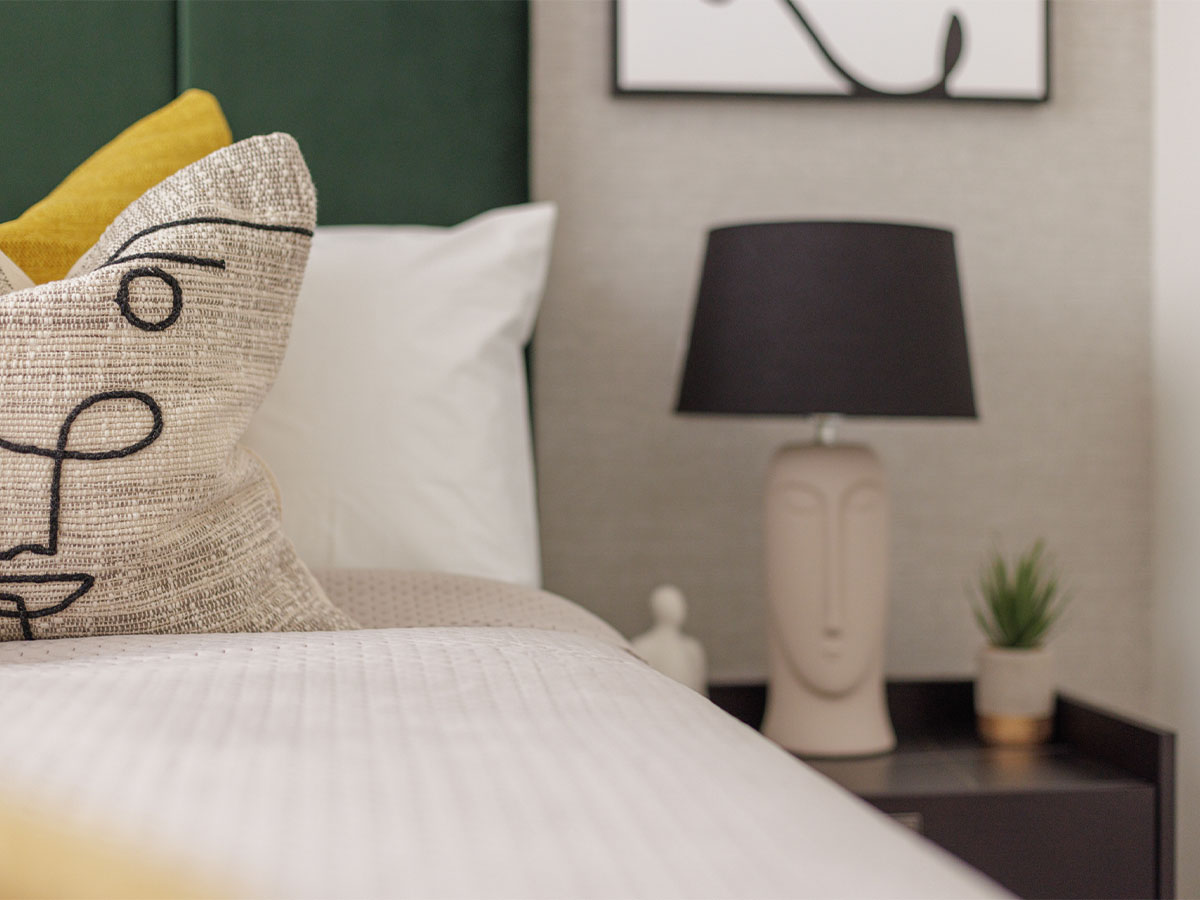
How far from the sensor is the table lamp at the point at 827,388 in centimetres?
116

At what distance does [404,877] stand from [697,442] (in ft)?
4.33

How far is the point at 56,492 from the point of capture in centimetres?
65

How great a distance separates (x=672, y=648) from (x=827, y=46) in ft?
3.06

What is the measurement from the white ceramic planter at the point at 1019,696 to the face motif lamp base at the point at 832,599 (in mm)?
149

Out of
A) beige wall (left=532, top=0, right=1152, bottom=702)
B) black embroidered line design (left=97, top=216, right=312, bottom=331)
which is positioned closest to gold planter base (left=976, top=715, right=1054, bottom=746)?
beige wall (left=532, top=0, right=1152, bottom=702)

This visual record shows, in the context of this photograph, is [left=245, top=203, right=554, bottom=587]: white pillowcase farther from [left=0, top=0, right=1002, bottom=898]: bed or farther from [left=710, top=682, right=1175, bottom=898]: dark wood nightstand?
[left=710, top=682, right=1175, bottom=898]: dark wood nightstand

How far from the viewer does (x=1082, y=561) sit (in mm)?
1648

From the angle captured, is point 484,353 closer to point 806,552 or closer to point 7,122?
point 806,552

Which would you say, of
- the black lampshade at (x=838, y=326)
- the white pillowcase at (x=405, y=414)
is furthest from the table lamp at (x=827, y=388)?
the white pillowcase at (x=405, y=414)

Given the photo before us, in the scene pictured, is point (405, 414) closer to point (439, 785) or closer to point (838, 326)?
point (838, 326)

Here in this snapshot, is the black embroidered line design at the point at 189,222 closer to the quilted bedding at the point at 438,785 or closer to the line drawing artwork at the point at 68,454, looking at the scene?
the line drawing artwork at the point at 68,454

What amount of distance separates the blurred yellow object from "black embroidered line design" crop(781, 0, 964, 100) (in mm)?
1518

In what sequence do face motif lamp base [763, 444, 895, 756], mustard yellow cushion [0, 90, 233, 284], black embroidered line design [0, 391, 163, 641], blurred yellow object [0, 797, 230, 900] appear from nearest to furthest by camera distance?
blurred yellow object [0, 797, 230, 900], black embroidered line design [0, 391, 163, 641], mustard yellow cushion [0, 90, 233, 284], face motif lamp base [763, 444, 895, 756]

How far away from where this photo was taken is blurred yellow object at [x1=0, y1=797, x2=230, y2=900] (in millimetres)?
305
